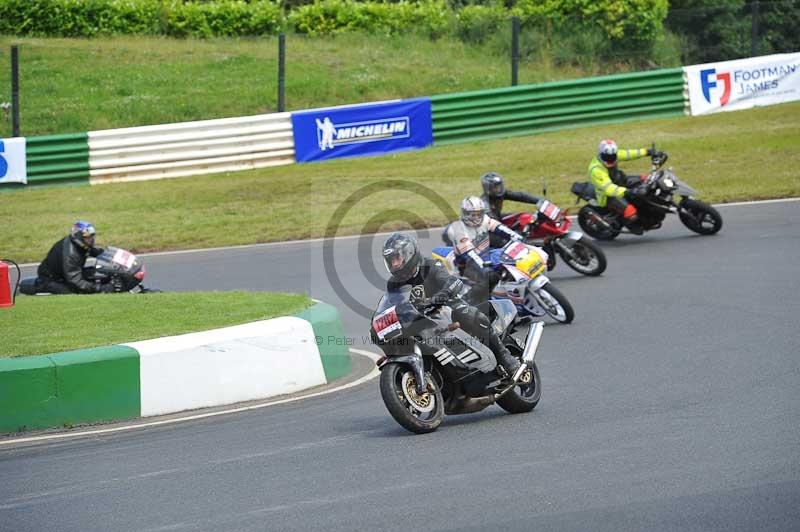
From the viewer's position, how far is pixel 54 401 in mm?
8273

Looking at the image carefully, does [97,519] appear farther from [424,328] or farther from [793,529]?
[793,529]

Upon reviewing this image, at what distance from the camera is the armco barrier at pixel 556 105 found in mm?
25344

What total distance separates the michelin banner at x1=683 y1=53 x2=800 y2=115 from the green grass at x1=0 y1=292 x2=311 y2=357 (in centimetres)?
1736

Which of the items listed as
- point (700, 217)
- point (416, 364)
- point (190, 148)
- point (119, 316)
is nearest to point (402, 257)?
point (416, 364)

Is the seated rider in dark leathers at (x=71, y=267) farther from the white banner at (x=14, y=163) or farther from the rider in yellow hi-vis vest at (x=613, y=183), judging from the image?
the white banner at (x=14, y=163)

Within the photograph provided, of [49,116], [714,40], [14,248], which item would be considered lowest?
[14,248]

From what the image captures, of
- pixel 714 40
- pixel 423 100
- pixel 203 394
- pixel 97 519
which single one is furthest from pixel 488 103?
pixel 97 519

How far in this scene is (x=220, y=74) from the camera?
2988cm

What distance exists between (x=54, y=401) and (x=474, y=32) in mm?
25632

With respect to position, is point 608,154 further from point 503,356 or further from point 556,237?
point 503,356

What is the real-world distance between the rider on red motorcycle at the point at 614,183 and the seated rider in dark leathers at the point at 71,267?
692 centimetres

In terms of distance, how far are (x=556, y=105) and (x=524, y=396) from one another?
18.5 m

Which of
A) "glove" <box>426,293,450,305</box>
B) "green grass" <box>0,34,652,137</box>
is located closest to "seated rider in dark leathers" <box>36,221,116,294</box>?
"glove" <box>426,293,450,305</box>

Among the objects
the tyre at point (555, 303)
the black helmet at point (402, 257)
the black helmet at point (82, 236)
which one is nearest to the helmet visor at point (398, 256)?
the black helmet at point (402, 257)
